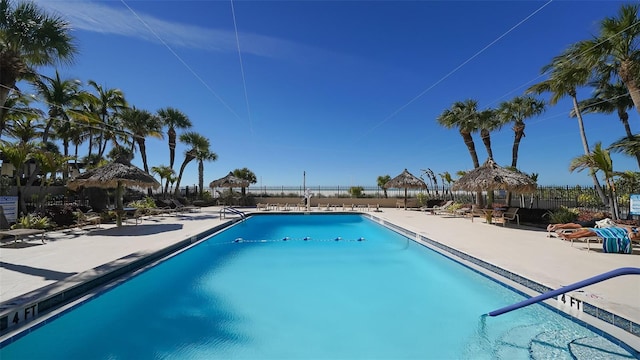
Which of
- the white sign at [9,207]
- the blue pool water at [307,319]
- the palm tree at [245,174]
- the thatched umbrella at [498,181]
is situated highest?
the palm tree at [245,174]

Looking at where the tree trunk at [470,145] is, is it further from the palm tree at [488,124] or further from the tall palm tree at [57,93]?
the tall palm tree at [57,93]

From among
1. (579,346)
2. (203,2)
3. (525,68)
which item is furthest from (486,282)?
(525,68)

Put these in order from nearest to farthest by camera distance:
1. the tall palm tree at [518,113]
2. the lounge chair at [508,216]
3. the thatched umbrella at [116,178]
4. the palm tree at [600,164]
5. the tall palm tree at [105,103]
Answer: the palm tree at [600,164] → the lounge chair at [508,216] → the thatched umbrella at [116,178] → the tall palm tree at [105,103] → the tall palm tree at [518,113]

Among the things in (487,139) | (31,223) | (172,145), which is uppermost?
(172,145)

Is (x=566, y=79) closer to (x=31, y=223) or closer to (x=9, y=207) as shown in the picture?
(x=31, y=223)

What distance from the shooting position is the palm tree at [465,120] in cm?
1736

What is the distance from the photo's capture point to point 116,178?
34.3ft

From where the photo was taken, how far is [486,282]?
5.02 meters

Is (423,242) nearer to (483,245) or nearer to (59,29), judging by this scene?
(483,245)

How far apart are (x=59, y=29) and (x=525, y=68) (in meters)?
17.2

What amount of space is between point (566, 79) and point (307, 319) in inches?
442

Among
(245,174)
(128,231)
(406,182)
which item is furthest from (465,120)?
(245,174)

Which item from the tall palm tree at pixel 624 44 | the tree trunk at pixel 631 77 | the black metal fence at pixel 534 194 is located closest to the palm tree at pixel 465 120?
the black metal fence at pixel 534 194

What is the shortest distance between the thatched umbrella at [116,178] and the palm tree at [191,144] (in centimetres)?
1146
